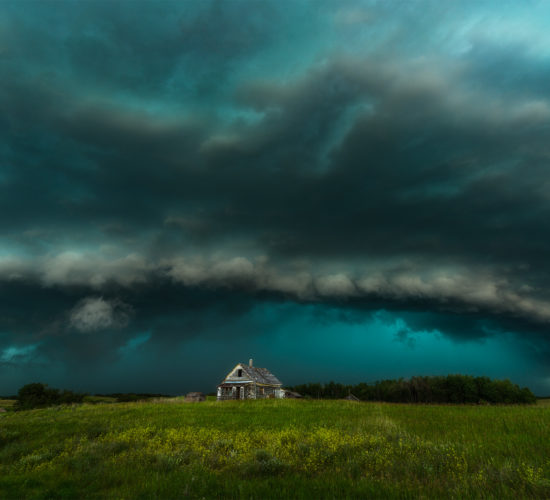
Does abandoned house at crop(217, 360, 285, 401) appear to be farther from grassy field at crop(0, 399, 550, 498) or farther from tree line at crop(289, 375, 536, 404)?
grassy field at crop(0, 399, 550, 498)

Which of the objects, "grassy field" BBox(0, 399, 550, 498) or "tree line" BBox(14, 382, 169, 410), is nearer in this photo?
"grassy field" BBox(0, 399, 550, 498)

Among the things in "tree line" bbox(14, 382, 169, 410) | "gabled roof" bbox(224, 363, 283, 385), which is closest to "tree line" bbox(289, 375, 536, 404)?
"gabled roof" bbox(224, 363, 283, 385)

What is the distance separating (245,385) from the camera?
55500 millimetres

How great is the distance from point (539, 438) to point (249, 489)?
11.2m

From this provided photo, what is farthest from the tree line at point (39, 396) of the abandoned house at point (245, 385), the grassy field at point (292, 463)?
the grassy field at point (292, 463)

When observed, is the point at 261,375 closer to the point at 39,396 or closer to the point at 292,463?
the point at 39,396

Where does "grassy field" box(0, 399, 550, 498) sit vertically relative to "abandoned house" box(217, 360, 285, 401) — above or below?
below

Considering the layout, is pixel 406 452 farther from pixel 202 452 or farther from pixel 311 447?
pixel 202 452

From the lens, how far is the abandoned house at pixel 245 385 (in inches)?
2173

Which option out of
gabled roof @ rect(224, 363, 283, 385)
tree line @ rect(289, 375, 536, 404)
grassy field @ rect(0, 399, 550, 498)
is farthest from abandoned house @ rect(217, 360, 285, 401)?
grassy field @ rect(0, 399, 550, 498)

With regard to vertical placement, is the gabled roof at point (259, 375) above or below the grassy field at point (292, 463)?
above

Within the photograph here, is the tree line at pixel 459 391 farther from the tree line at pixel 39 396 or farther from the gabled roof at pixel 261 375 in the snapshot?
the tree line at pixel 39 396

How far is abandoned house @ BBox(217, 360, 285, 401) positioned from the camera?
181ft

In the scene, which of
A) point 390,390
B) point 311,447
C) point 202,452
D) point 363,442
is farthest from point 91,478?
point 390,390
